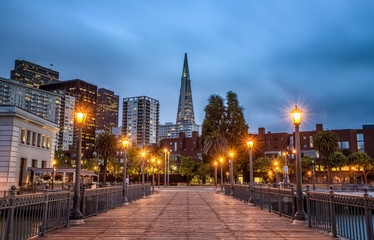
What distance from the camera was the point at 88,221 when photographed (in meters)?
13.6

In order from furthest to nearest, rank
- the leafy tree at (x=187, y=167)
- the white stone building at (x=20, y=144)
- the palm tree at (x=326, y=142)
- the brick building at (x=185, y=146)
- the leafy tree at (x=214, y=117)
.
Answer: the brick building at (x=185, y=146) < the leafy tree at (x=187, y=167) < the palm tree at (x=326, y=142) < the leafy tree at (x=214, y=117) < the white stone building at (x=20, y=144)

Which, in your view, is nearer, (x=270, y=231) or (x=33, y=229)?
(x=33, y=229)

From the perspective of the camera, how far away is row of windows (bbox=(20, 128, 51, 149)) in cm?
4072

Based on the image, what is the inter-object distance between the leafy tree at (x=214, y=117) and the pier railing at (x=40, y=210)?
4301 cm

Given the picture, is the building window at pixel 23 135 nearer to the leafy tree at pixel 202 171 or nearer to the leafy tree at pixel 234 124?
the leafy tree at pixel 234 124

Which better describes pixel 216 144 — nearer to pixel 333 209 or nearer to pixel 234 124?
pixel 234 124

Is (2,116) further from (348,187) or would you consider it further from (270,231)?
(348,187)

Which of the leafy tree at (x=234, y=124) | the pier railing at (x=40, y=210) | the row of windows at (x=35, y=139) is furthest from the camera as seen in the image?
the leafy tree at (x=234, y=124)

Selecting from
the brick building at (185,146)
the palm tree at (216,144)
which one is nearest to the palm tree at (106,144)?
the palm tree at (216,144)

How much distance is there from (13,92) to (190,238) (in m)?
208

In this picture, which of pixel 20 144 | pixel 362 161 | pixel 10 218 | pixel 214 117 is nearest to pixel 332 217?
pixel 10 218

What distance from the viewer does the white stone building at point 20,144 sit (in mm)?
37094

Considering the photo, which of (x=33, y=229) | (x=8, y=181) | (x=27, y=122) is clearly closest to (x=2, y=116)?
(x=27, y=122)

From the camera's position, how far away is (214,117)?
61344 mm
